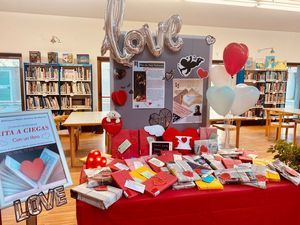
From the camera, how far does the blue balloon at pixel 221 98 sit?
1.86 metres

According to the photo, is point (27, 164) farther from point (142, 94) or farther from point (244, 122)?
point (244, 122)

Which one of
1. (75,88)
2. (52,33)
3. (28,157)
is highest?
(52,33)

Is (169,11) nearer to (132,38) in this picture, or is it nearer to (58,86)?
(58,86)

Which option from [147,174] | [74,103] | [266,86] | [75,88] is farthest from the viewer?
[266,86]

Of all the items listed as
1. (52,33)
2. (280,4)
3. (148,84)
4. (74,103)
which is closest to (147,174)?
(148,84)

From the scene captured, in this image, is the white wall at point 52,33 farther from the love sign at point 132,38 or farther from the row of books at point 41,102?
the love sign at point 132,38

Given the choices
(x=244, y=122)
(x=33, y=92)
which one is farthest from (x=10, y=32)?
(x=244, y=122)

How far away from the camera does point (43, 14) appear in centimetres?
573

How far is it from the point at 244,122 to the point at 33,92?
20.1ft

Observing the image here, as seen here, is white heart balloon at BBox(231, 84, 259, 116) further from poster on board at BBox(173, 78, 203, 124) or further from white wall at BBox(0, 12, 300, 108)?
white wall at BBox(0, 12, 300, 108)

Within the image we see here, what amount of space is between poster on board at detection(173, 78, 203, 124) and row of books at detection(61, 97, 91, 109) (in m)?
4.48

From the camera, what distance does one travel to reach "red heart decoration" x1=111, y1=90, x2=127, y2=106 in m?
1.89

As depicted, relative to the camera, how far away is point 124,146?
75.6 inches

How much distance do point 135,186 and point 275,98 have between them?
7285 millimetres
